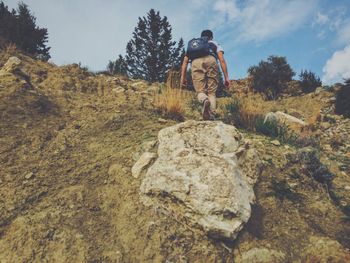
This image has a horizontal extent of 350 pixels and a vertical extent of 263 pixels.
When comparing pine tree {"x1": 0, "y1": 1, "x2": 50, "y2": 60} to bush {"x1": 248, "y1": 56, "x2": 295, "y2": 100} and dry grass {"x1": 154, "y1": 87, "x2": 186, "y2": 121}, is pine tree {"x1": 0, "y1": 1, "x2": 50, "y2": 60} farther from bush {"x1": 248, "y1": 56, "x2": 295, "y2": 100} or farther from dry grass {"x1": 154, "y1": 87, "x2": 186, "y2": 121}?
bush {"x1": 248, "y1": 56, "x2": 295, "y2": 100}

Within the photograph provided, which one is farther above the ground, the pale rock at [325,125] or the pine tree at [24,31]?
the pine tree at [24,31]

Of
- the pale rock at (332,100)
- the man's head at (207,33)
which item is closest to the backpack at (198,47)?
the man's head at (207,33)

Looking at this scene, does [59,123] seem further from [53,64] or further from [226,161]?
[53,64]

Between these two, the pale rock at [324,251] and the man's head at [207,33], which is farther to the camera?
the man's head at [207,33]

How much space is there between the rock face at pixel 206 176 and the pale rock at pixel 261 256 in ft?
0.59

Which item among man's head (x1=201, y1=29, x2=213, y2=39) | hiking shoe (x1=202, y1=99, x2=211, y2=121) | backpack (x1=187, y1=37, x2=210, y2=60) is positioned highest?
man's head (x1=201, y1=29, x2=213, y2=39)

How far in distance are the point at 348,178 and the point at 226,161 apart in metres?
2.21

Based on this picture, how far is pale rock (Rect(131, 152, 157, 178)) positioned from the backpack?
1.81m

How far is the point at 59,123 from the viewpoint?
14.8 feet

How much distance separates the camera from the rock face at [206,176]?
2711 millimetres

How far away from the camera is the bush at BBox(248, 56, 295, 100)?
1422 cm

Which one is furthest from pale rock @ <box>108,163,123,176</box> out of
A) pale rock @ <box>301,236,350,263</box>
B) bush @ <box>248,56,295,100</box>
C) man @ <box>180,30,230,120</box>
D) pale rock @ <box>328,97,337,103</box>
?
bush @ <box>248,56,295,100</box>

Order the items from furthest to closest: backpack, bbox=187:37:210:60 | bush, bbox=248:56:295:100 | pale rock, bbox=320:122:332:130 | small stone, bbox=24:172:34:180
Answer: bush, bbox=248:56:295:100 < pale rock, bbox=320:122:332:130 < backpack, bbox=187:37:210:60 < small stone, bbox=24:172:34:180

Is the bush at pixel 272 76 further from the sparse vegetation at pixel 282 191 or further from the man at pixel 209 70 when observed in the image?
the sparse vegetation at pixel 282 191
